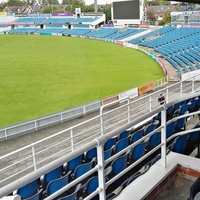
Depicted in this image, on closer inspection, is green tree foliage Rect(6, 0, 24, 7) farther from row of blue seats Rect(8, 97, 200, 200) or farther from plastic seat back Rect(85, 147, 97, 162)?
plastic seat back Rect(85, 147, 97, 162)

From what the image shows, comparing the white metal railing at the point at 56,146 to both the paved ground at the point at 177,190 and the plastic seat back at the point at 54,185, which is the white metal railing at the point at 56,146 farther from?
the paved ground at the point at 177,190

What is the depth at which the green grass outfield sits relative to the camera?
59.8 ft

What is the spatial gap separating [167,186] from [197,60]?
27.0 metres

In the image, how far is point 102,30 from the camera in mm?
67688

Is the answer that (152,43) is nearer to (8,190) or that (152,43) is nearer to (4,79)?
(4,79)

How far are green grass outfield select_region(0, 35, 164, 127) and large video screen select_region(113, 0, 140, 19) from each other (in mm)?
21440

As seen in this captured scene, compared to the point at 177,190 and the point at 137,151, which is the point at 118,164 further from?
the point at 177,190

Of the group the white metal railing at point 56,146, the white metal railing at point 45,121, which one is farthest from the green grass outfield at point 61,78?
the white metal railing at point 56,146

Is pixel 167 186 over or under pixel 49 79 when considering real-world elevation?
over

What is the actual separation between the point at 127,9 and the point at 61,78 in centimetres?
3797

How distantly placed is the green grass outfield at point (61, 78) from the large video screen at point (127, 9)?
21.4 m

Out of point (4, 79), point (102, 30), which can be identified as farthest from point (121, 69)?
point (102, 30)

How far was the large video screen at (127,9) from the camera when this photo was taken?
5798cm

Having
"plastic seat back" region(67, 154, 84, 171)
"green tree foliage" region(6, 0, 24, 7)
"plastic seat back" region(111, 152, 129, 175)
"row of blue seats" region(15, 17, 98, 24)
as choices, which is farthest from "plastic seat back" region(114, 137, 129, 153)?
"green tree foliage" region(6, 0, 24, 7)
